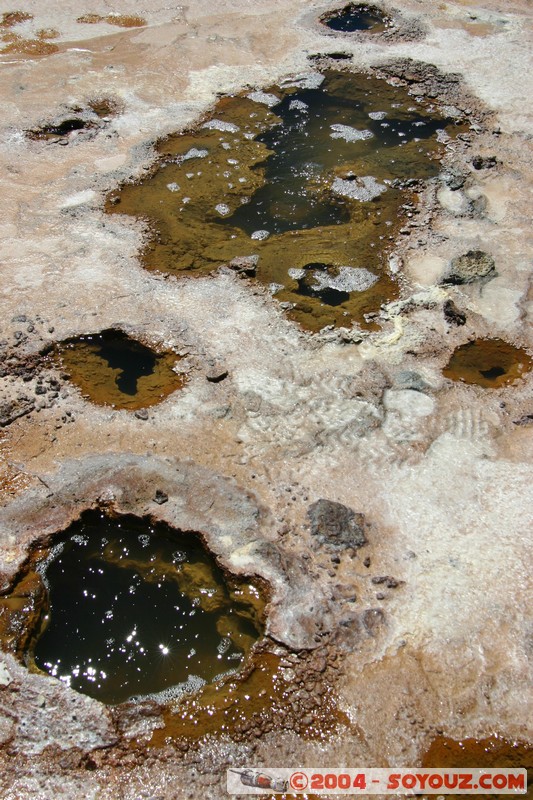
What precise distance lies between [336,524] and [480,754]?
1134mm

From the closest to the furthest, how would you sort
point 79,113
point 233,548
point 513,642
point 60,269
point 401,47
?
point 513,642, point 233,548, point 60,269, point 79,113, point 401,47

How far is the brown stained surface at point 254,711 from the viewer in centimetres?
245

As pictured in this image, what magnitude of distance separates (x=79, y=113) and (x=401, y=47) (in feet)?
13.4

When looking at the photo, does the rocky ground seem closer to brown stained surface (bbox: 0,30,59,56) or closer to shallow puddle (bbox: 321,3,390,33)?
brown stained surface (bbox: 0,30,59,56)

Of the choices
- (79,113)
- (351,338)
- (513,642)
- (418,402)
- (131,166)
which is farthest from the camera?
(79,113)

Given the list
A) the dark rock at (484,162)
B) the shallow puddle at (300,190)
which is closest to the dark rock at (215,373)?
the shallow puddle at (300,190)

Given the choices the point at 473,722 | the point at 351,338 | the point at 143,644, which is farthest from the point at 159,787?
the point at 351,338

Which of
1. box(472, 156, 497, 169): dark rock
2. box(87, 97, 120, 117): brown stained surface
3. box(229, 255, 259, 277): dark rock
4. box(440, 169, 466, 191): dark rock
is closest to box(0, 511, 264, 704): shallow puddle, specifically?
box(229, 255, 259, 277): dark rock

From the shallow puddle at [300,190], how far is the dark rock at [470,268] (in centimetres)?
45

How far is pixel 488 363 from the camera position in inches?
154

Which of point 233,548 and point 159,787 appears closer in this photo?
point 159,787

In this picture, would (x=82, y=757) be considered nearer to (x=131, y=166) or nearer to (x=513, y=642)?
(x=513, y=642)

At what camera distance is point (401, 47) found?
7438 millimetres

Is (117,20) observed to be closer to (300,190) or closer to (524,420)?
(300,190)
